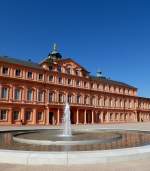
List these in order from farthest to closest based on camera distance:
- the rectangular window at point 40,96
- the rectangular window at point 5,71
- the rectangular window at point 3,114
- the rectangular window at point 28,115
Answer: the rectangular window at point 40,96
the rectangular window at point 28,115
the rectangular window at point 5,71
the rectangular window at point 3,114

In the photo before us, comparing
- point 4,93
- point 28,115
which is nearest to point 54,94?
point 28,115

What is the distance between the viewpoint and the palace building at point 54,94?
1873 inches

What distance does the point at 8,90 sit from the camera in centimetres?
4734

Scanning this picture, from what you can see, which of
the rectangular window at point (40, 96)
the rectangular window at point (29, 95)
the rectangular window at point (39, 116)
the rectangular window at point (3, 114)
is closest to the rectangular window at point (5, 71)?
the rectangular window at point (29, 95)

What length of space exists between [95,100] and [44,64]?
18556 mm

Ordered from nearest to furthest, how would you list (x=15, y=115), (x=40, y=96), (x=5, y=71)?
(x=5, y=71)
(x=15, y=115)
(x=40, y=96)

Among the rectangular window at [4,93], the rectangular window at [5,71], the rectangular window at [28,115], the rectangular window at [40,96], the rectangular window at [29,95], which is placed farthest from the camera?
the rectangular window at [40,96]

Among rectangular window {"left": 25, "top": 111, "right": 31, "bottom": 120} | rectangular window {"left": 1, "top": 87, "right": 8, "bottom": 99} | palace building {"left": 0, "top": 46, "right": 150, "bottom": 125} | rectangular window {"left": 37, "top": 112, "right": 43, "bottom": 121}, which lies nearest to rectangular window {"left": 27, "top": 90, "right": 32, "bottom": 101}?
palace building {"left": 0, "top": 46, "right": 150, "bottom": 125}

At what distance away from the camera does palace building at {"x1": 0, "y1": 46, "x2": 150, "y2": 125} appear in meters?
47.6

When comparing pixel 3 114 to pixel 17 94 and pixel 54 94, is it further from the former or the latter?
pixel 54 94

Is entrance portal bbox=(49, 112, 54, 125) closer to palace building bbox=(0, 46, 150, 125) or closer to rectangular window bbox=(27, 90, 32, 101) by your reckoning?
palace building bbox=(0, 46, 150, 125)

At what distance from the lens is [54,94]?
2178 inches

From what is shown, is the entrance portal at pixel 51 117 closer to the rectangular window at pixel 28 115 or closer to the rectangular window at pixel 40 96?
the rectangular window at pixel 40 96

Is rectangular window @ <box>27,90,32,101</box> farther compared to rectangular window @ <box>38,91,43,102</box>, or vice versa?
rectangular window @ <box>38,91,43,102</box>
